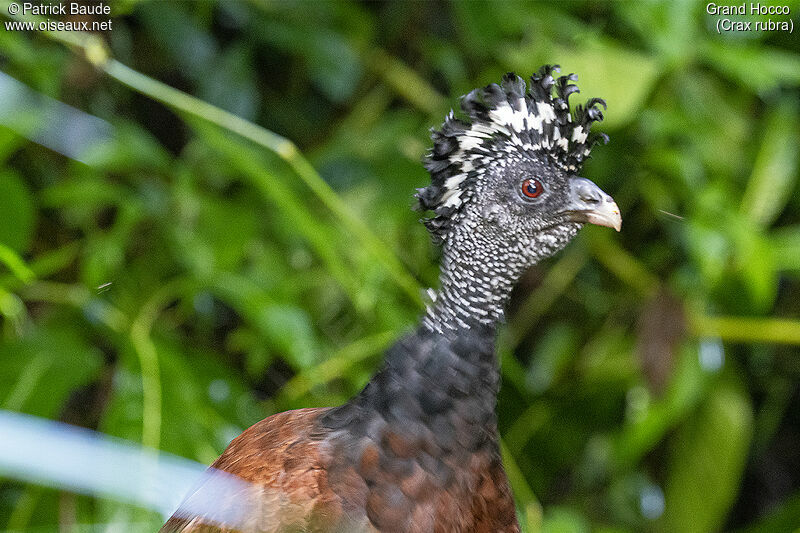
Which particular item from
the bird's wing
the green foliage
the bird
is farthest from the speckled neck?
the green foliage

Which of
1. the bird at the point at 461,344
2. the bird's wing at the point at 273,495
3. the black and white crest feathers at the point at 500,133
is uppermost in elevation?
the black and white crest feathers at the point at 500,133

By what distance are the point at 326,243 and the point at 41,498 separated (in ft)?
1.44

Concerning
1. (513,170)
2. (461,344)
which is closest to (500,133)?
(513,170)

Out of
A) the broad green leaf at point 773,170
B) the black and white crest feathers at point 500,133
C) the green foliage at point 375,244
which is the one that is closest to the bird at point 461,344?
the black and white crest feathers at point 500,133

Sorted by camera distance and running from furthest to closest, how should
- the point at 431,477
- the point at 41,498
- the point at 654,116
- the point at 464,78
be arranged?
the point at 464,78 < the point at 654,116 < the point at 41,498 < the point at 431,477

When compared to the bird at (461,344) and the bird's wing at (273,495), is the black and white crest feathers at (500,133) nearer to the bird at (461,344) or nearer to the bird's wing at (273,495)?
the bird at (461,344)

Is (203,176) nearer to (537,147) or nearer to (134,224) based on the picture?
(134,224)

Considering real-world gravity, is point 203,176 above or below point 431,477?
above

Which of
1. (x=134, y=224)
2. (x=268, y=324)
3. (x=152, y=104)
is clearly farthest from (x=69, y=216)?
(x=268, y=324)

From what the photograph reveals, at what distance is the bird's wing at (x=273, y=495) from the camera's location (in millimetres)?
488

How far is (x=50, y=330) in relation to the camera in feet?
3.05

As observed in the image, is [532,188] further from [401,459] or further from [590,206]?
[401,459]

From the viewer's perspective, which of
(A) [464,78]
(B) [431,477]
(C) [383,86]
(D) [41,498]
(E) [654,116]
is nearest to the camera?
(B) [431,477]

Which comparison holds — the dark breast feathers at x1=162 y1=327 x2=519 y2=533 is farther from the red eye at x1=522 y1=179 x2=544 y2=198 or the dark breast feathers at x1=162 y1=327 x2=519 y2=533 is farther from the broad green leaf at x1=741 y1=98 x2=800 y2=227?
the broad green leaf at x1=741 y1=98 x2=800 y2=227
